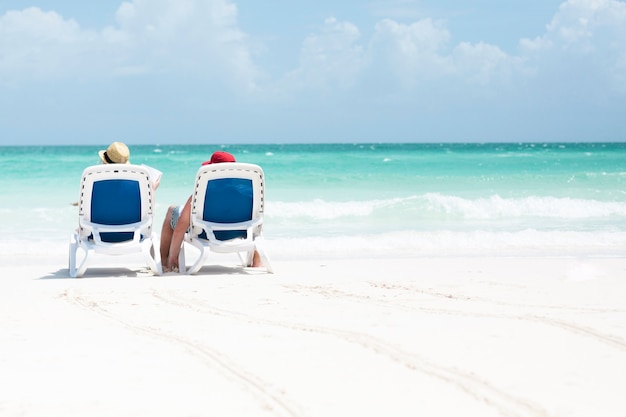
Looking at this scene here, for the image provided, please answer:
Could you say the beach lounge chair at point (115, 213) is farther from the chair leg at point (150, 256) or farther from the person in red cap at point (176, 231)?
the person in red cap at point (176, 231)

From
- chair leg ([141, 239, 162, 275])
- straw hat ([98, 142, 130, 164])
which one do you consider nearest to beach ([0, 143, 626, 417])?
chair leg ([141, 239, 162, 275])

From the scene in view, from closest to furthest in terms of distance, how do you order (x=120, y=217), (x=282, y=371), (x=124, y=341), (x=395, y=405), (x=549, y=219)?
(x=395, y=405) < (x=282, y=371) < (x=124, y=341) < (x=120, y=217) < (x=549, y=219)

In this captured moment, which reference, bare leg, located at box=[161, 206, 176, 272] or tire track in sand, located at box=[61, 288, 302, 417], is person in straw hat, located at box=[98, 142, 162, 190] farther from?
tire track in sand, located at box=[61, 288, 302, 417]

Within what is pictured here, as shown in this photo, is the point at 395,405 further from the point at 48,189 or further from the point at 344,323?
the point at 48,189

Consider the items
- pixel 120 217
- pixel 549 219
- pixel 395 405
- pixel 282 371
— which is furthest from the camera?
pixel 549 219

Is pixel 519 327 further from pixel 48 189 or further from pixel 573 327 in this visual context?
pixel 48 189

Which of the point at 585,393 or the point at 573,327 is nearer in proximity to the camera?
the point at 585,393

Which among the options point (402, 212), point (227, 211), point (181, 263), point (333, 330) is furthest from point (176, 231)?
point (402, 212)

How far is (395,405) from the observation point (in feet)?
12.0

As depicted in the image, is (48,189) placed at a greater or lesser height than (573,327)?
lesser

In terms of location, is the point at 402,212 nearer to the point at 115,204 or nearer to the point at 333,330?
the point at 115,204

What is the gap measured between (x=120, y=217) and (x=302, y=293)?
7.26 feet

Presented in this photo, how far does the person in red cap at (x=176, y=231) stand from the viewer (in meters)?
8.17

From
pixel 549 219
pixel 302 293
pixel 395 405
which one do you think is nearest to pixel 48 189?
pixel 549 219
